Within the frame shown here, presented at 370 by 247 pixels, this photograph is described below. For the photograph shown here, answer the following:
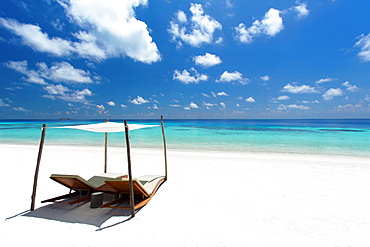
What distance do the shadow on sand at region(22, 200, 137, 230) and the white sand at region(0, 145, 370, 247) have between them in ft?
0.15

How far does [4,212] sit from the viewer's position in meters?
3.66

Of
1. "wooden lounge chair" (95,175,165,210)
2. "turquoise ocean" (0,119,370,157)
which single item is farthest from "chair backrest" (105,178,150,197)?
"turquoise ocean" (0,119,370,157)

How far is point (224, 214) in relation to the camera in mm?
3672

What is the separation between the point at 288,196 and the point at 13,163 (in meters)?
9.80

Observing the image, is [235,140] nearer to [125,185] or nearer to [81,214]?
[125,185]

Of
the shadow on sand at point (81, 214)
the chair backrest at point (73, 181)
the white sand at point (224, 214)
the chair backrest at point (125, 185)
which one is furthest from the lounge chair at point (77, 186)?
the chair backrest at point (125, 185)

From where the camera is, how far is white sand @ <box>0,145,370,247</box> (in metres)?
2.90

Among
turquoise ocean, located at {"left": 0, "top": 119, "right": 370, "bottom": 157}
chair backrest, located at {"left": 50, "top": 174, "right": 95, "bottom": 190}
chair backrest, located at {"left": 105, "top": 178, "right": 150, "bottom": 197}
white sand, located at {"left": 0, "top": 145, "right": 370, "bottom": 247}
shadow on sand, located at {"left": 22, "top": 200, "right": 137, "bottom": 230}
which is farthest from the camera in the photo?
turquoise ocean, located at {"left": 0, "top": 119, "right": 370, "bottom": 157}

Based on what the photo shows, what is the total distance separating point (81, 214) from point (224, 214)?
2667 millimetres

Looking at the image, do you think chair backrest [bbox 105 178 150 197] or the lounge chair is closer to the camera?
chair backrest [bbox 105 178 150 197]

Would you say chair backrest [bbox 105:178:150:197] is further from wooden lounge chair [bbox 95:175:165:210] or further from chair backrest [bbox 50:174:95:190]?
chair backrest [bbox 50:174:95:190]

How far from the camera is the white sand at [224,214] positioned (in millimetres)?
2904

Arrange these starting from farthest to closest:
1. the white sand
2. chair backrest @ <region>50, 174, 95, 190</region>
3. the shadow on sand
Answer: chair backrest @ <region>50, 174, 95, 190</region> → the shadow on sand → the white sand

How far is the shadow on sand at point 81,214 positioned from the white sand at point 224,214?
44 millimetres
